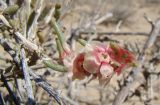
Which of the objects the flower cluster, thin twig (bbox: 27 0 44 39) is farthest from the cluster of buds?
thin twig (bbox: 27 0 44 39)

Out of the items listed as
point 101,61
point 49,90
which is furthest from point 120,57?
point 49,90

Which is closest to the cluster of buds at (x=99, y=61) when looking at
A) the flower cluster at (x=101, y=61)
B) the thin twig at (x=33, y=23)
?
the flower cluster at (x=101, y=61)

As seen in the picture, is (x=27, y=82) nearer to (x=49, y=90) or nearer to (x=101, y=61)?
(x=49, y=90)

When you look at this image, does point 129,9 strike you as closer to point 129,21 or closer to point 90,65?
point 129,21

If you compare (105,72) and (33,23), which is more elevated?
(33,23)

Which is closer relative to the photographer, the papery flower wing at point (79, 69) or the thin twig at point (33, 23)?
the papery flower wing at point (79, 69)

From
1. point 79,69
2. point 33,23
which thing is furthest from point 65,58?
point 33,23

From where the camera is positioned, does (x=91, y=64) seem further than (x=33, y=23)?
No

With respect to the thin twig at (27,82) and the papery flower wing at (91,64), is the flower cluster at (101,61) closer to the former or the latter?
the papery flower wing at (91,64)
